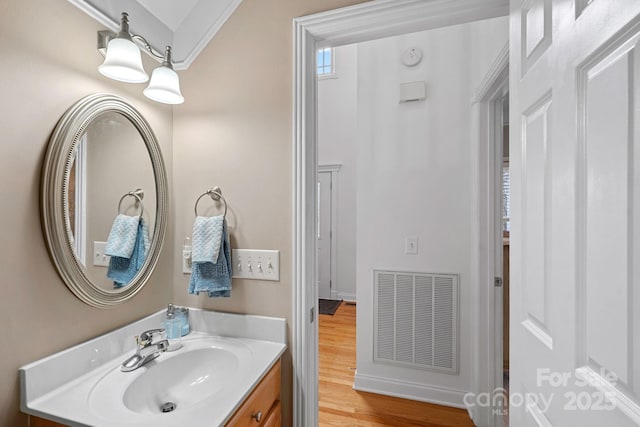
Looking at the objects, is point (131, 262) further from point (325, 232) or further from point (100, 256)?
point (325, 232)

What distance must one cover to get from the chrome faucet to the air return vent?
1451mm

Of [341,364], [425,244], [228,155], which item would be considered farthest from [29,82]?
[341,364]

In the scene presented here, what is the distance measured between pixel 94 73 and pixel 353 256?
157 inches

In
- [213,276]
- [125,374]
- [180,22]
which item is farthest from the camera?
[180,22]

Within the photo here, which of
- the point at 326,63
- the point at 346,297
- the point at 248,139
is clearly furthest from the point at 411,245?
the point at 326,63

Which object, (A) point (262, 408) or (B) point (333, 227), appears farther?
(B) point (333, 227)

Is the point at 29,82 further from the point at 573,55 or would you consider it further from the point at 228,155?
the point at 573,55

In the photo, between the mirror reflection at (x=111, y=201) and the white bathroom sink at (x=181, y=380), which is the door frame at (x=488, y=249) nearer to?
the white bathroom sink at (x=181, y=380)

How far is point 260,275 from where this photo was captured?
4.11ft

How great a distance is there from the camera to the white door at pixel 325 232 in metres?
4.70

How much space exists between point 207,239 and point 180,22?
0.99 meters

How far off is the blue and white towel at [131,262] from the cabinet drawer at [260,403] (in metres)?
0.63

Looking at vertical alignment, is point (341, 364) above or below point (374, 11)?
below

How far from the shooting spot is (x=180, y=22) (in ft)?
4.39
